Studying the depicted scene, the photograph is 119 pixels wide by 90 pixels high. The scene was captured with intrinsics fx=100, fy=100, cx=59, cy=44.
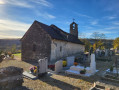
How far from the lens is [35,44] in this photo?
688 inches

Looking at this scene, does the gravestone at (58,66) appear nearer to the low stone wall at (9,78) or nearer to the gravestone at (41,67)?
the gravestone at (41,67)

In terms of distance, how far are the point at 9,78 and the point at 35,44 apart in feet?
39.5

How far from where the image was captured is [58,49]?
17.9 metres

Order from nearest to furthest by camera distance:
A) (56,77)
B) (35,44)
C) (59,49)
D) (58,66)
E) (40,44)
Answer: (56,77) → (58,66) → (40,44) → (35,44) → (59,49)

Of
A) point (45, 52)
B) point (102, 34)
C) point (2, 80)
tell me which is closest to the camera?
point (2, 80)

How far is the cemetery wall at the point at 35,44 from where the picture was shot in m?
16.3

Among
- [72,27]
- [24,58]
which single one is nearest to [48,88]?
[24,58]

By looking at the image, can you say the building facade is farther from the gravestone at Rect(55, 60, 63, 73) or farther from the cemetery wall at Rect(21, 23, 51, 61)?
the gravestone at Rect(55, 60, 63, 73)

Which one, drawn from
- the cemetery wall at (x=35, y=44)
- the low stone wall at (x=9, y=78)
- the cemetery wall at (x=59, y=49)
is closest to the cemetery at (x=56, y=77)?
the low stone wall at (x=9, y=78)

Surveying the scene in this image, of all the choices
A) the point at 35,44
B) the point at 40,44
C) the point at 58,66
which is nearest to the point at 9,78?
the point at 58,66

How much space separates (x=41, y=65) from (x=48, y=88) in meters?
2.67

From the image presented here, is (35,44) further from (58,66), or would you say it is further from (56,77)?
(56,77)

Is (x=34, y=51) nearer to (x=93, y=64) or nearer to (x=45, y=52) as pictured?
(x=45, y=52)

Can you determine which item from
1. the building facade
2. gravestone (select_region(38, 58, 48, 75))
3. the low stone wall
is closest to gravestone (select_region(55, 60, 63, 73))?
gravestone (select_region(38, 58, 48, 75))
